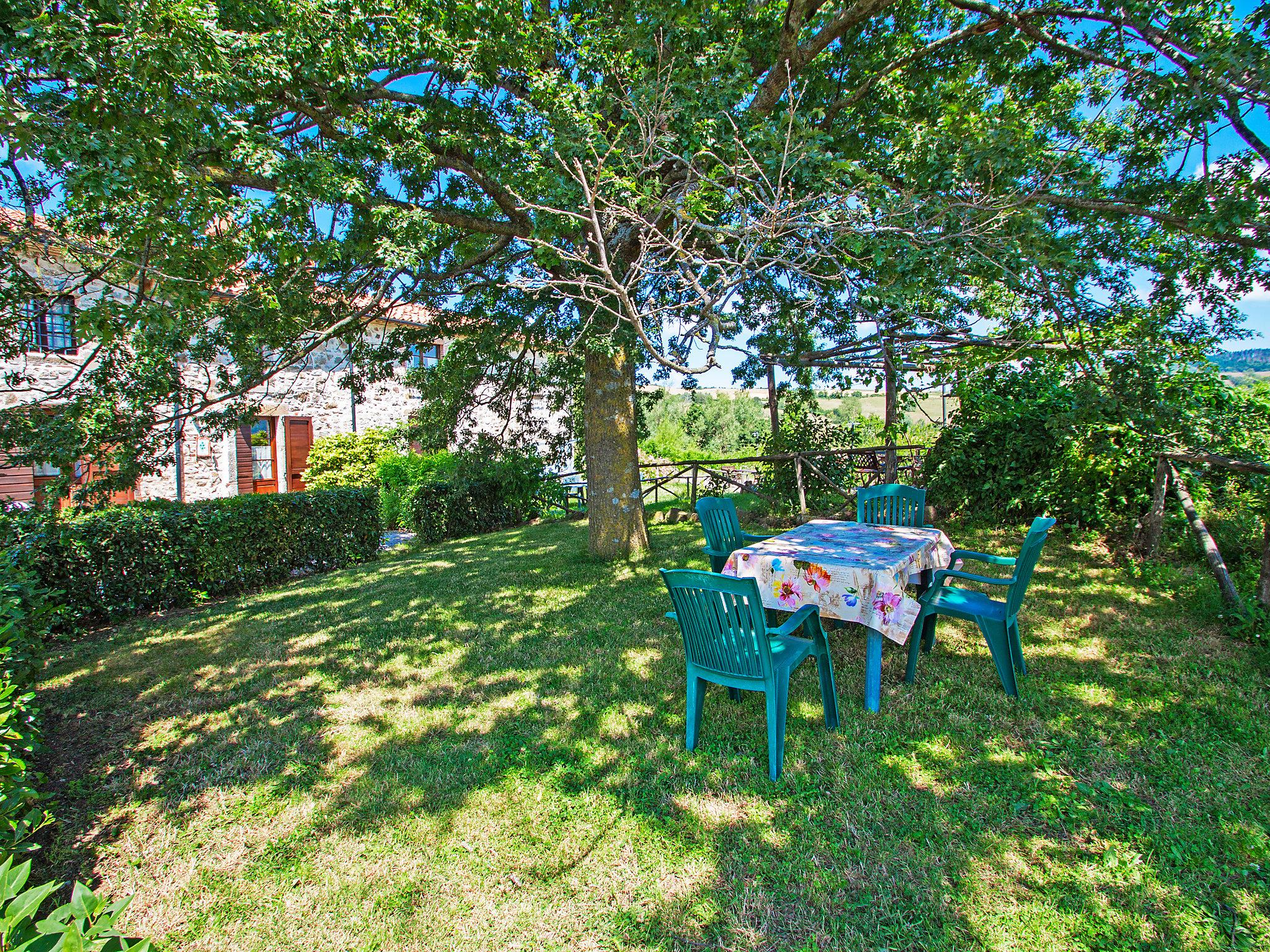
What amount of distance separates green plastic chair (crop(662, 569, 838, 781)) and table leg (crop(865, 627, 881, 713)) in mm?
258

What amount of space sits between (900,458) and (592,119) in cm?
785

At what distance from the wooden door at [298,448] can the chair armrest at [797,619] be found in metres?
14.3

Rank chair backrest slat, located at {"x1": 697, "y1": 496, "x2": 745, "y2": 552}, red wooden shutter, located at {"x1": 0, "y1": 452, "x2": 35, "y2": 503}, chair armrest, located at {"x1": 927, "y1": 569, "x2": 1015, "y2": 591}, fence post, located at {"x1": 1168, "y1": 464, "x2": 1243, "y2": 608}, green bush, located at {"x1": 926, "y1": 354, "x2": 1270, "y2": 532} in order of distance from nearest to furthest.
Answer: chair armrest, located at {"x1": 927, "y1": 569, "x2": 1015, "y2": 591} < fence post, located at {"x1": 1168, "y1": 464, "x2": 1243, "y2": 608} < green bush, located at {"x1": 926, "y1": 354, "x2": 1270, "y2": 532} < chair backrest slat, located at {"x1": 697, "y1": 496, "x2": 745, "y2": 552} < red wooden shutter, located at {"x1": 0, "y1": 452, "x2": 35, "y2": 503}

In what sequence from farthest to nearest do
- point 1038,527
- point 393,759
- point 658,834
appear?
point 1038,527
point 393,759
point 658,834

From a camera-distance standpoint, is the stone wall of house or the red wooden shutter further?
the stone wall of house

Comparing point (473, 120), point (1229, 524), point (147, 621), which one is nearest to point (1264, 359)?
point (1229, 524)

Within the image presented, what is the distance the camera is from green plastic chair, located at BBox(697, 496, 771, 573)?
16.5 feet

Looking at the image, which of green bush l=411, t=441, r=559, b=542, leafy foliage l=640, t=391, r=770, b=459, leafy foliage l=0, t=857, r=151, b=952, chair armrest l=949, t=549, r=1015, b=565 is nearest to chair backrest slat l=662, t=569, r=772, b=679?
chair armrest l=949, t=549, r=1015, b=565

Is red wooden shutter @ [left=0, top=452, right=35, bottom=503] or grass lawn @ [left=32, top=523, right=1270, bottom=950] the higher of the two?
red wooden shutter @ [left=0, top=452, right=35, bottom=503]

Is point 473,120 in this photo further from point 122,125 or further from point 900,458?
point 900,458

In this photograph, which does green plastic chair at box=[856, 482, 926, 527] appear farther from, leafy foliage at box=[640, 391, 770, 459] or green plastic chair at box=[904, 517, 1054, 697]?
leafy foliage at box=[640, 391, 770, 459]

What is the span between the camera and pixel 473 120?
213 inches

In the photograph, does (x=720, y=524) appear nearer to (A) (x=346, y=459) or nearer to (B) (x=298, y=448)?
(A) (x=346, y=459)

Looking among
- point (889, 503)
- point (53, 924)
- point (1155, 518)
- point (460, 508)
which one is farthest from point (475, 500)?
point (53, 924)
